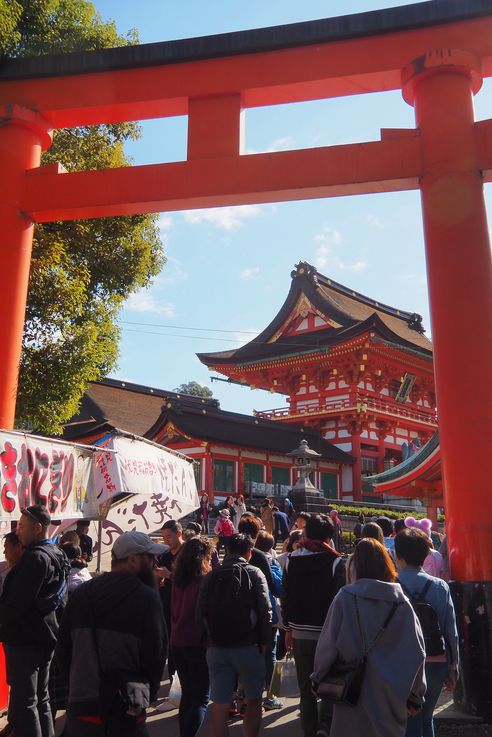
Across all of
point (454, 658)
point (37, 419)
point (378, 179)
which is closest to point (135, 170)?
point (378, 179)

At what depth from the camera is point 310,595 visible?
4297 mm

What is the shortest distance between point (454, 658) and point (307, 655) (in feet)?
3.29

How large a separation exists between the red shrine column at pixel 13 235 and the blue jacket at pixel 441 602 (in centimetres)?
376

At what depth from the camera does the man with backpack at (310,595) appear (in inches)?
167

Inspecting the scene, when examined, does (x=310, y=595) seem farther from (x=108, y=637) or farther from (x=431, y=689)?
(x=108, y=637)

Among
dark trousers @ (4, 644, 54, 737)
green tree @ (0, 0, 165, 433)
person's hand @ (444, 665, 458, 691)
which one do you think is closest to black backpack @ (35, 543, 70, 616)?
dark trousers @ (4, 644, 54, 737)

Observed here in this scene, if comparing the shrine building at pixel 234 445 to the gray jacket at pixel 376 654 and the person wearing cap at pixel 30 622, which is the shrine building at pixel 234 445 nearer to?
the person wearing cap at pixel 30 622

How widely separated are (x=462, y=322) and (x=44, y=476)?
142 inches

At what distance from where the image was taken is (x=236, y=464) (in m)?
24.2

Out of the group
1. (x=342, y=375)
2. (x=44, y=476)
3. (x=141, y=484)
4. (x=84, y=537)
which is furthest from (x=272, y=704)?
(x=342, y=375)

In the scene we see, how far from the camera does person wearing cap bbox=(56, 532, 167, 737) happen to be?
9.49 ft

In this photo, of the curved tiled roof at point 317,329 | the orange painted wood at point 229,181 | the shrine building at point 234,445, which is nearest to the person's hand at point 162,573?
the orange painted wood at point 229,181

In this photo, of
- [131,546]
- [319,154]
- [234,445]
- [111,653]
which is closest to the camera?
[111,653]

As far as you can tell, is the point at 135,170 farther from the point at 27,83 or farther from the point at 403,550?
the point at 403,550
